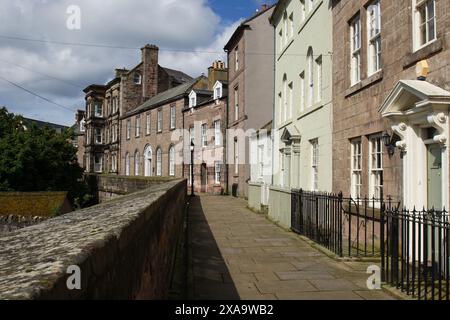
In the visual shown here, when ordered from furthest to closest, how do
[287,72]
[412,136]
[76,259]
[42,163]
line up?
[42,163]
[287,72]
[412,136]
[76,259]

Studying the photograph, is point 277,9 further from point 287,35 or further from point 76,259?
point 76,259

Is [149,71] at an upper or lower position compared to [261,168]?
upper

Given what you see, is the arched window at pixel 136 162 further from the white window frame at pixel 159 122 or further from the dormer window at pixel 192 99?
the dormer window at pixel 192 99

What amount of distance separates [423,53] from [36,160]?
1281 inches

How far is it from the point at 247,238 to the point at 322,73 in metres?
5.93

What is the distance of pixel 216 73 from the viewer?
3834 centimetres

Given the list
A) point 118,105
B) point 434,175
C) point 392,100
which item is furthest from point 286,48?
point 118,105

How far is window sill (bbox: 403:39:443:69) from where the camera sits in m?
7.47

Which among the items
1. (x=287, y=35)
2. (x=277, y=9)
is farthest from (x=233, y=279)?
(x=277, y=9)

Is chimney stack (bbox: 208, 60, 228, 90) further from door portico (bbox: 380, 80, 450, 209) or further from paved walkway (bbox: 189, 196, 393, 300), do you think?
door portico (bbox: 380, 80, 450, 209)

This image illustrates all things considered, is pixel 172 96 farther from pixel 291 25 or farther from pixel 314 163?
pixel 314 163

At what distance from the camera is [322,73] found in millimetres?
14250
